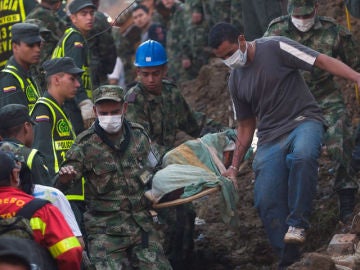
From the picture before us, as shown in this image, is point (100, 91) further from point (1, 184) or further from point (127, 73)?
point (127, 73)

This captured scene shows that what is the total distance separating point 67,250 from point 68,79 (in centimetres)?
318

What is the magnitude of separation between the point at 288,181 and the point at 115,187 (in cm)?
142

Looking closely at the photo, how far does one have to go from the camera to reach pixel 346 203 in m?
10.9

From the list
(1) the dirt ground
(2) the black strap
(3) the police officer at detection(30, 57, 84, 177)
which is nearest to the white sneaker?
(1) the dirt ground

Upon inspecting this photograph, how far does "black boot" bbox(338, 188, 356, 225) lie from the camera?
10875 mm

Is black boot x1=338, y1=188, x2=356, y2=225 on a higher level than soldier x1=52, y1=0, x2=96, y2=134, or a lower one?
lower

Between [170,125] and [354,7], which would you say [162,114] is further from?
[354,7]

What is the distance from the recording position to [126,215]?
31.3 ft

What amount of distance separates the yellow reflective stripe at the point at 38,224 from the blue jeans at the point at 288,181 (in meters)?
2.82

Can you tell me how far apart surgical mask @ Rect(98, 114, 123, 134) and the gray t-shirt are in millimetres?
Result: 1137

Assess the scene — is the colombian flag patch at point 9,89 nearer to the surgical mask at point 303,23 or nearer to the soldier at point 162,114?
the soldier at point 162,114

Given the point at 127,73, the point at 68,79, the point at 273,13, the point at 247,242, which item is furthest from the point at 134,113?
the point at 127,73

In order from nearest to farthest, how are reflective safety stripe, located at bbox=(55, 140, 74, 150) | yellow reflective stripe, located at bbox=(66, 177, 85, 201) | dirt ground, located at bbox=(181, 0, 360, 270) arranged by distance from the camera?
yellow reflective stripe, located at bbox=(66, 177, 85, 201) → reflective safety stripe, located at bbox=(55, 140, 74, 150) → dirt ground, located at bbox=(181, 0, 360, 270)

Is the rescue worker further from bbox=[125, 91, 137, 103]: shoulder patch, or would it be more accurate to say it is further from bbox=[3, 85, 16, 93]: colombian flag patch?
bbox=[125, 91, 137, 103]: shoulder patch
